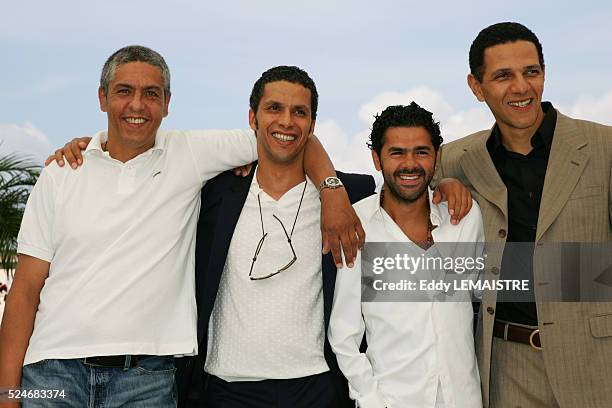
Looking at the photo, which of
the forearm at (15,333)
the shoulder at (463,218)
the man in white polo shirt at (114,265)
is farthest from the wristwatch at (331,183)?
the forearm at (15,333)

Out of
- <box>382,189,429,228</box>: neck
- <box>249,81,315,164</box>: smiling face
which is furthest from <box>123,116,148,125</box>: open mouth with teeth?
<box>382,189,429,228</box>: neck

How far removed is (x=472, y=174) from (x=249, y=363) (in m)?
1.86

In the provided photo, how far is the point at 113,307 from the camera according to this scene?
3555mm

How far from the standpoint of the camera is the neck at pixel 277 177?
4062 millimetres

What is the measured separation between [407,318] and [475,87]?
1.66m

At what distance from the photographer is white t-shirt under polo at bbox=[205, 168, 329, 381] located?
3.68 metres

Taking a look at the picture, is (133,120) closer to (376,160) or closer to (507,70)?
(376,160)

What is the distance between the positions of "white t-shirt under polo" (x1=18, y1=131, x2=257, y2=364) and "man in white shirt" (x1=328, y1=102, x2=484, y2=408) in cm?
97

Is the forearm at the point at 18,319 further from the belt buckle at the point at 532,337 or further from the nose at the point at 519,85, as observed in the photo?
the nose at the point at 519,85

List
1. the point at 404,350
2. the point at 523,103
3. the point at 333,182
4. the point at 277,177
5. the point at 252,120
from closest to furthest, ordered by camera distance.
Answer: the point at 404,350, the point at 333,182, the point at 523,103, the point at 277,177, the point at 252,120

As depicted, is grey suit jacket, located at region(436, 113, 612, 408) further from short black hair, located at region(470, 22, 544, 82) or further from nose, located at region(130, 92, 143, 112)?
nose, located at region(130, 92, 143, 112)

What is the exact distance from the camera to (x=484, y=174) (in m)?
4.10

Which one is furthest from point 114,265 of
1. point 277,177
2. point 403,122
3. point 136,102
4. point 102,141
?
point 403,122

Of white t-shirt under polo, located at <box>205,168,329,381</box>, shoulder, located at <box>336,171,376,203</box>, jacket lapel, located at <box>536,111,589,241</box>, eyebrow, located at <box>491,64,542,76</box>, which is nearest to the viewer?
white t-shirt under polo, located at <box>205,168,329,381</box>
